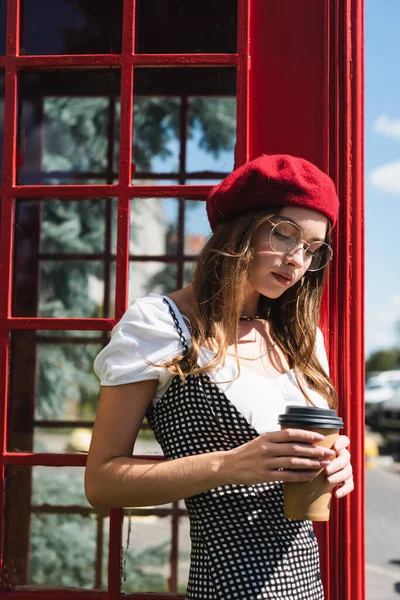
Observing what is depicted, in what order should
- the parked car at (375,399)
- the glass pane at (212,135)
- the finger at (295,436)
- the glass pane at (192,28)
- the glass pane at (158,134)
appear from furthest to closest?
the parked car at (375,399)
the glass pane at (158,134)
the glass pane at (212,135)
the glass pane at (192,28)
the finger at (295,436)

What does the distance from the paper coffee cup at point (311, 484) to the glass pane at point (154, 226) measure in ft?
4.09

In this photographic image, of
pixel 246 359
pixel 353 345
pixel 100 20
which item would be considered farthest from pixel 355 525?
pixel 100 20

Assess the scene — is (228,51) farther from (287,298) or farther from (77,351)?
(77,351)

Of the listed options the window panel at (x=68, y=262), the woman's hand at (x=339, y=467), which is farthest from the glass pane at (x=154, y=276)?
the woman's hand at (x=339, y=467)

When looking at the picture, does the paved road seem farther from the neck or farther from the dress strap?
the dress strap

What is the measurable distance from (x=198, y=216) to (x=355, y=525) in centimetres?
102

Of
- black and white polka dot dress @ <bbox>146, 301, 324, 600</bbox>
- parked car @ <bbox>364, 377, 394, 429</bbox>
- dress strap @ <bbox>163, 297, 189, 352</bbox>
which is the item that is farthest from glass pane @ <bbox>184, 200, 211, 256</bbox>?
parked car @ <bbox>364, 377, 394, 429</bbox>

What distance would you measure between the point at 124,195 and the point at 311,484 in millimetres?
984

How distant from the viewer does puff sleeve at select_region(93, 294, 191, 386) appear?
1.32m

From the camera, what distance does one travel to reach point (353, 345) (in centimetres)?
182

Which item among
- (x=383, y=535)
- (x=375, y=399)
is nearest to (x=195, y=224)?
(x=383, y=535)

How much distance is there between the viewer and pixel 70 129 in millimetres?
2762

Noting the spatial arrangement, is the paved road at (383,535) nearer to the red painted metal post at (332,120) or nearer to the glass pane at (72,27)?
the red painted metal post at (332,120)

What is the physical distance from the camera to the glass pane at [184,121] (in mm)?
2197
